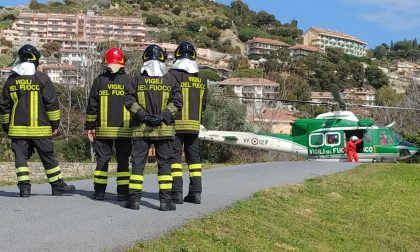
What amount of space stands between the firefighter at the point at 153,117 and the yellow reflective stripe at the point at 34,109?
1609 millimetres

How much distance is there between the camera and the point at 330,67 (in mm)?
98125

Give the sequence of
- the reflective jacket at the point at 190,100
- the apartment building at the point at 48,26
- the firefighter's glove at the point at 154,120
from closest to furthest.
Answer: the firefighter's glove at the point at 154,120, the reflective jacket at the point at 190,100, the apartment building at the point at 48,26

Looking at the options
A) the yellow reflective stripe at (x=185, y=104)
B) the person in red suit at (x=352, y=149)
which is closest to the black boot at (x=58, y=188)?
the yellow reflective stripe at (x=185, y=104)

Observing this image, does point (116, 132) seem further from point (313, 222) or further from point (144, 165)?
point (313, 222)

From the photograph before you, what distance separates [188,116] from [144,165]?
1.07 meters

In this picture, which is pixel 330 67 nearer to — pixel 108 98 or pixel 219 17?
pixel 219 17

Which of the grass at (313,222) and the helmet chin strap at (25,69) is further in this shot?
the helmet chin strap at (25,69)

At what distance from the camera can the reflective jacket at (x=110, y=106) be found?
8023 mm

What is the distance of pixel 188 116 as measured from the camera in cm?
784

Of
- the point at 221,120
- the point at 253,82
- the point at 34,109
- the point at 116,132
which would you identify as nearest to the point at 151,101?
the point at 116,132

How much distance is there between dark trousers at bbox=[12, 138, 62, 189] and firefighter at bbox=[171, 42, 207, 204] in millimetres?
1869

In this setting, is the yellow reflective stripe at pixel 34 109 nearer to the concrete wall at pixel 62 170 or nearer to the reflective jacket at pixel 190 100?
the reflective jacket at pixel 190 100

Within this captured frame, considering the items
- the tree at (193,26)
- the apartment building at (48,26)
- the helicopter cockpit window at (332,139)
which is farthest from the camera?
the tree at (193,26)

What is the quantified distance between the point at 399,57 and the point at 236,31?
5801 centimetres
